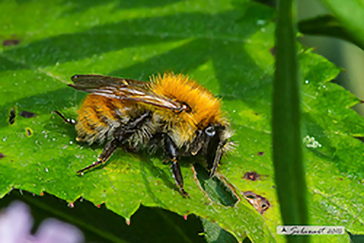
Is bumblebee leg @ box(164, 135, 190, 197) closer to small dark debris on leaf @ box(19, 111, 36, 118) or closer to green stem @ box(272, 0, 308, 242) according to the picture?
small dark debris on leaf @ box(19, 111, 36, 118)

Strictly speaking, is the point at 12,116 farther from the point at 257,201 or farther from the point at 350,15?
the point at 350,15

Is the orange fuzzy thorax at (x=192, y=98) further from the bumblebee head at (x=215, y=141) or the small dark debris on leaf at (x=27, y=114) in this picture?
the small dark debris on leaf at (x=27, y=114)

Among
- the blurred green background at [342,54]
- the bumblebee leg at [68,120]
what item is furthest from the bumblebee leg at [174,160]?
the blurred green background at [342,54]

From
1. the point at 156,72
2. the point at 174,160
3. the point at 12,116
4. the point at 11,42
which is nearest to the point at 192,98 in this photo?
the point at 174,160

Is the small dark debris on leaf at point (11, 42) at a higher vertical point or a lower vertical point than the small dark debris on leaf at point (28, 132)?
higher

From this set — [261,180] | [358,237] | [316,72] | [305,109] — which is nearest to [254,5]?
[316,72]

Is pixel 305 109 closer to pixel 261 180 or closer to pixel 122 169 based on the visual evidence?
pixel 261 180

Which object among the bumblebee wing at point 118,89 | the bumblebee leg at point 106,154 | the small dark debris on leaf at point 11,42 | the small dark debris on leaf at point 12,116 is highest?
the bumblebee wing at point 118,89
